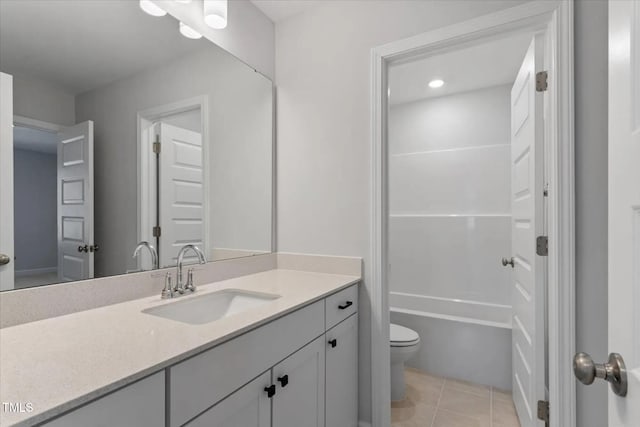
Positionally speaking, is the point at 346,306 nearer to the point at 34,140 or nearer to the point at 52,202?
the point at 52,202

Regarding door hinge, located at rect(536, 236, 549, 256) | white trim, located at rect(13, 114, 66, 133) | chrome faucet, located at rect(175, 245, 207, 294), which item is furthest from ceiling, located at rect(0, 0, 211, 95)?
door hinge, located at rect(536, 236, 549, 256)

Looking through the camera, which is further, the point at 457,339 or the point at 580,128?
the point at 457,339

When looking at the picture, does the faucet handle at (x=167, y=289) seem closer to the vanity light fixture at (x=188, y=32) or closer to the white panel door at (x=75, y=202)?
the white panel door at (x=75, y=202)

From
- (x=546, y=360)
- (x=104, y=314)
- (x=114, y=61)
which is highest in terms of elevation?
(x=114, y=61)

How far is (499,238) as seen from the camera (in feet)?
9.04

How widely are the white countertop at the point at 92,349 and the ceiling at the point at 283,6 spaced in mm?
1711

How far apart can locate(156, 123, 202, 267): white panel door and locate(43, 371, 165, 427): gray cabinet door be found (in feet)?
2.60

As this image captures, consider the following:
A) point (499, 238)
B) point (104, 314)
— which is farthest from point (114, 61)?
point (499, 238)

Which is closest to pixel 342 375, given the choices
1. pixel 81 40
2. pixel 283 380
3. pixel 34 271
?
pixel 283 380

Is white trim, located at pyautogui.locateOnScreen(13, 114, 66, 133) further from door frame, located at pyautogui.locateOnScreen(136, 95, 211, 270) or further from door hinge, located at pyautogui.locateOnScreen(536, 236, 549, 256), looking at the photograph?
door hinge, located at pyautogui.locateOnScreen(536, 236, 549, 256)

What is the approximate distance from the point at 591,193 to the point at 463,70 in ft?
5.55

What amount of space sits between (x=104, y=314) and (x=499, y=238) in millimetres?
2915

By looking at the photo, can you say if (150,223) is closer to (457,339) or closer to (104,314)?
(104,314)

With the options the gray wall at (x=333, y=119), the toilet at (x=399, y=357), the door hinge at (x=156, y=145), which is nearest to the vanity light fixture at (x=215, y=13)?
the gray wall at (x=333, y=119)
